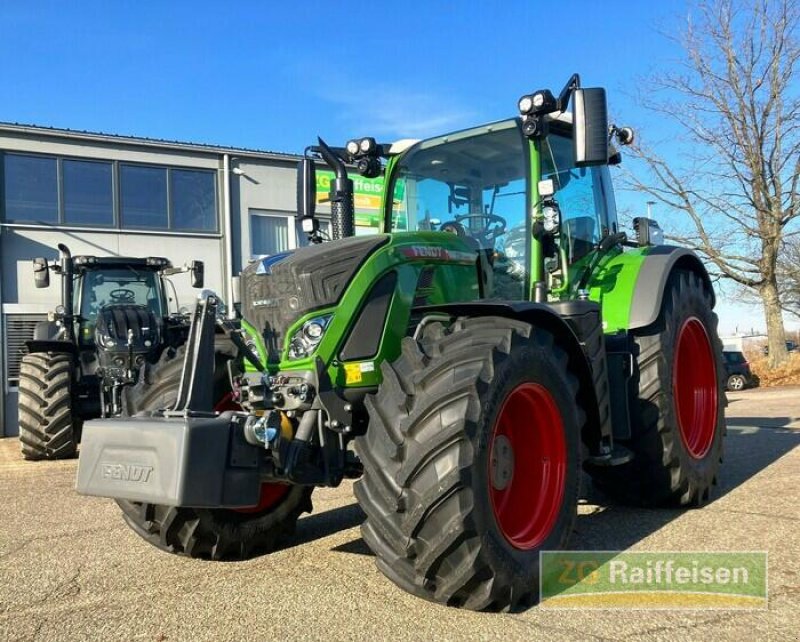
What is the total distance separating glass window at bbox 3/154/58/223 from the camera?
16.1 metres

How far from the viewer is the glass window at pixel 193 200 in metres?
18.0

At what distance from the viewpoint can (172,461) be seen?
325 cm

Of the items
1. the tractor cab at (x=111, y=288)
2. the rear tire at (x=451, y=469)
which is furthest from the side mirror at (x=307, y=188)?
the tractor cab at (x=111, y=288)

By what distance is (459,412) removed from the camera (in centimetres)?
330

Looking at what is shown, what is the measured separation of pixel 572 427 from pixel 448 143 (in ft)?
8.20

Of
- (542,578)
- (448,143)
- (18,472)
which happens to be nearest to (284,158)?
(18,472)

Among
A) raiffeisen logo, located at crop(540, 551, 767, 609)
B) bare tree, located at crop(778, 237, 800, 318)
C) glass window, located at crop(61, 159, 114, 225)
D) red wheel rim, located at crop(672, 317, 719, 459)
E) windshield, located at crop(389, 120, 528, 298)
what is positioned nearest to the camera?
raiffeisen logo, located at crop(540, 551, 767, 609)

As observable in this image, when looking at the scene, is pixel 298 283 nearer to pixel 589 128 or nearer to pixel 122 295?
pixel 589 128

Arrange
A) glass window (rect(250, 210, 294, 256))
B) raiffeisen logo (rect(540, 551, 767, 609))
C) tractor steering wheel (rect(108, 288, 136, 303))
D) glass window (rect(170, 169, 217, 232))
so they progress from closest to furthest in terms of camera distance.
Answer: raiffeisen logo (rect(540, 551, 767, 609))
tractor steering wheel (rect(108, 288, 136, 303))
glass window (rect(170, 169, 217, 232))
glass window (rect(250, 210, 294, 256))

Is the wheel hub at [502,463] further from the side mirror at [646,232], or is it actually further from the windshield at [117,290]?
the windshield at [117,290]

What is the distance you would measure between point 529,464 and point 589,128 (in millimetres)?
1915

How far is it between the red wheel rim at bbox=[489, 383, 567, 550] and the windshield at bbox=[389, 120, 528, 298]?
49.7 inches

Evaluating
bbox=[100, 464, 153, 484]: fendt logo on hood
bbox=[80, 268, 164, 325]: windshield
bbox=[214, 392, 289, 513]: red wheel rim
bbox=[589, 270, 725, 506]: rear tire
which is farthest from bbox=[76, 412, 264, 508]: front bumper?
bbox=[80, 268, 164, 325]: windshield

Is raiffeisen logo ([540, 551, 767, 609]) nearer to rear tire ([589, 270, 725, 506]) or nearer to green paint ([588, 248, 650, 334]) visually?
rear tire ([589, 270, 725, 506])
